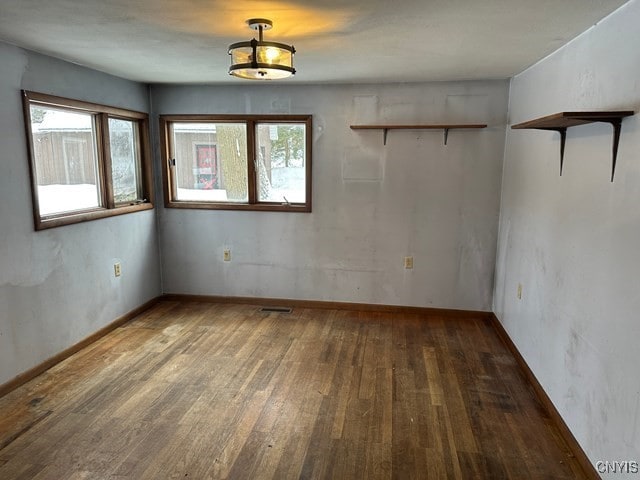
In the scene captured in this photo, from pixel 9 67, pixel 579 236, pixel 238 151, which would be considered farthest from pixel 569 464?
pixel 9 67

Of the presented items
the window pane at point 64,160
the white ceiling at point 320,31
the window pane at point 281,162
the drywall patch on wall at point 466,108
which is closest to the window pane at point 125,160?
the window pane at point 64,160

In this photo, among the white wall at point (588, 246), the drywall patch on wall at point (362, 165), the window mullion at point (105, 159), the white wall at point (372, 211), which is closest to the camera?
the white wall at point (588, 246)

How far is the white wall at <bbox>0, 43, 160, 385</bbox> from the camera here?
275cm

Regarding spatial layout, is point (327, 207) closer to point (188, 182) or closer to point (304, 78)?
point (304, 78)

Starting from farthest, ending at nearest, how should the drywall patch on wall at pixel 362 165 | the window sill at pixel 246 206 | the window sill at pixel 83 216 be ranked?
the window sill at pixel 246 206
the drywall patch on wall at pixel 362 165
the window sill at pixel 83 216

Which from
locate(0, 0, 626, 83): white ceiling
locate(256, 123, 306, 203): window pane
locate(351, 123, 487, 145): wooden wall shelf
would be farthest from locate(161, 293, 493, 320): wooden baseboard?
locate(0, 0, 626, 83): white ceiling

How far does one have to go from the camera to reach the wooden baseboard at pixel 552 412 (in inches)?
83.0

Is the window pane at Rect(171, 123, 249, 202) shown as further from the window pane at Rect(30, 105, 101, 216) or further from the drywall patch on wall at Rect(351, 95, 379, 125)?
the drywall patch on wall at Rect(351, 95, 379, 125)

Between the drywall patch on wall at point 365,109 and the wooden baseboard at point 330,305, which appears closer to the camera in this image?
the drywall patch on wall at point 365,109

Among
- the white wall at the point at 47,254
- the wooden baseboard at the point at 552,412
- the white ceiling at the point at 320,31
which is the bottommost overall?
the wooden baseboard at the point at 552,412

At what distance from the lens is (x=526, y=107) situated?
3.34 meters

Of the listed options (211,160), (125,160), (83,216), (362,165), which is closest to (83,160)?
(83,216)

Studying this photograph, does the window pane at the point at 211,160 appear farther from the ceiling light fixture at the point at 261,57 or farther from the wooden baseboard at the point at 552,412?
the wooden baseboard at the point at 552,412

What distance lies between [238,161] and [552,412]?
3481 mm
